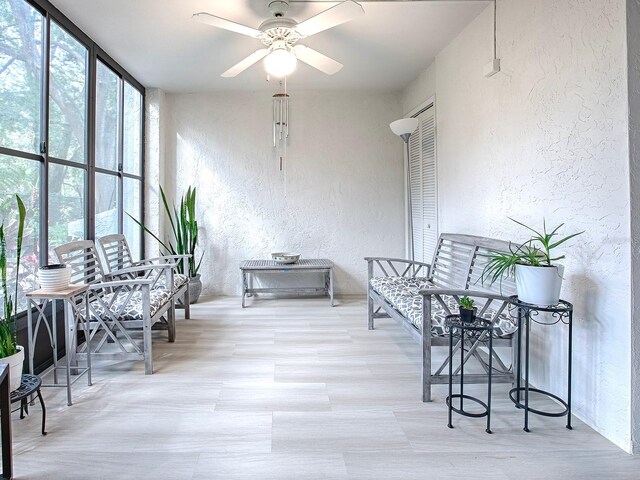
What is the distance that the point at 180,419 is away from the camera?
2.05 meters

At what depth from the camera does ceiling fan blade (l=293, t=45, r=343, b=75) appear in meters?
2.94

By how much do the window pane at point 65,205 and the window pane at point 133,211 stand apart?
1.01m

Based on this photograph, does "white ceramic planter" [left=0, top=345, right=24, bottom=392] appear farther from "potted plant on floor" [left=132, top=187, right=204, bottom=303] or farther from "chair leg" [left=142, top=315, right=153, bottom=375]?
"potted plant on floor" [left=132, top=187, right=204, bottom=303]

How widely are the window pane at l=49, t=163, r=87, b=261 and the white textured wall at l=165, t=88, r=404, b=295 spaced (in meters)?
1.71

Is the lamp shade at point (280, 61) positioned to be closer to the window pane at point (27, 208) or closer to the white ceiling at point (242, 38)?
the white ceiling at point (242, 38)

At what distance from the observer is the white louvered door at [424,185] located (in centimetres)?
413

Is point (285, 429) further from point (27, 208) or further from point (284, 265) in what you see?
point (284, 265)

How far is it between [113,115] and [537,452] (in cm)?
443

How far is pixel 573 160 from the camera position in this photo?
2088 millimetres

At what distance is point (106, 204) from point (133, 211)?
0.75 metres

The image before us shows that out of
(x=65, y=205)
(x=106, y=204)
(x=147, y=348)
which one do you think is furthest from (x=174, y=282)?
(x=106, y=204)

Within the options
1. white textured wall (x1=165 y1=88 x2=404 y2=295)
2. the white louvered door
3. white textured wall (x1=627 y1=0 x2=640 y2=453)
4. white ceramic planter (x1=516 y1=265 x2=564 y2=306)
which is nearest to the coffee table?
white textured wall (x1=165 y1=88 x2=404 y2=295)

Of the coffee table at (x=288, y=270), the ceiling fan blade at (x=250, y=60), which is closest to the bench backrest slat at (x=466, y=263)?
the coffee table at (x=288, y=270)

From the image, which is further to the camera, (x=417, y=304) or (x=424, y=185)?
(x=424, y=185)
